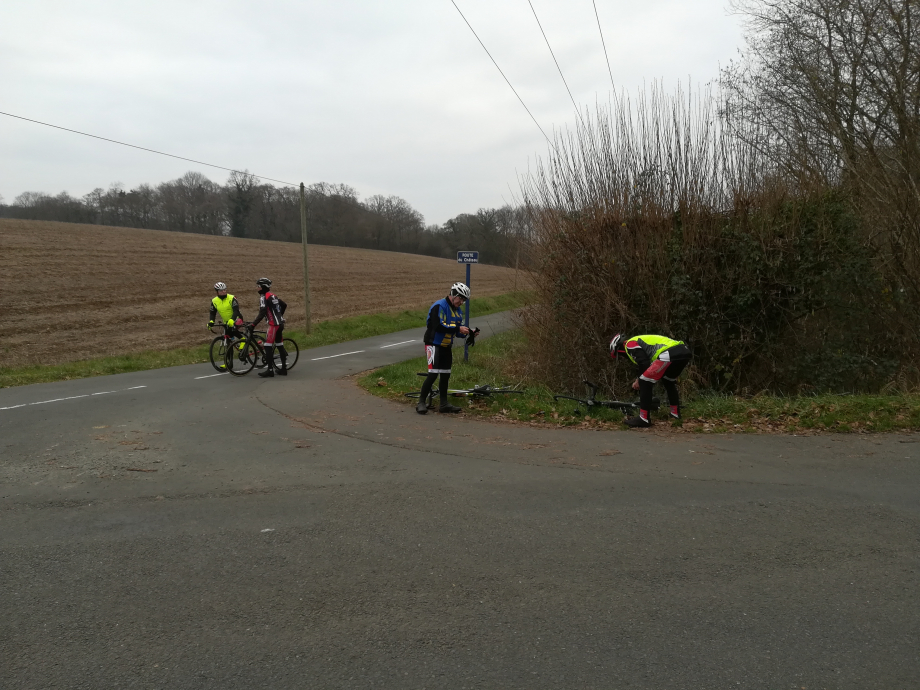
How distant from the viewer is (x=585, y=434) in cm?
762

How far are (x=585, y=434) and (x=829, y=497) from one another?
286 centimetres

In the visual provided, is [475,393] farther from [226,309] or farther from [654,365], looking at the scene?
[226,309]

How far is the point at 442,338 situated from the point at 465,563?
535 cm

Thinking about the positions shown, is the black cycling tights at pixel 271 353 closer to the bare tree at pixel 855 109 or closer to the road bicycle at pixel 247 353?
the road bicycle at pixel 247 353

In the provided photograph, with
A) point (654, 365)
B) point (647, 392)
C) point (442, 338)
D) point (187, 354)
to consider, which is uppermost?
point (442, 338)

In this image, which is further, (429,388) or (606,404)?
(429,388)

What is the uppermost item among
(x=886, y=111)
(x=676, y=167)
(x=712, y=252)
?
(x=886, y=111)

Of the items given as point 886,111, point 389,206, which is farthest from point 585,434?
point 389,206

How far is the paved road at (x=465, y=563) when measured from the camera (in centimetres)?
303

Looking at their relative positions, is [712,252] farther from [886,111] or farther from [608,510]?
[886,111]

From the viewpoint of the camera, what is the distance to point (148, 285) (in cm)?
3722

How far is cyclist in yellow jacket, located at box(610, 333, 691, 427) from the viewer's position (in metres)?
7.82

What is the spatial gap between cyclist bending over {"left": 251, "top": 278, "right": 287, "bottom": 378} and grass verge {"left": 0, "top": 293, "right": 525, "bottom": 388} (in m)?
4.59

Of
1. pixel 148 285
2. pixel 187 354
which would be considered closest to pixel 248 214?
pixel 148 285
